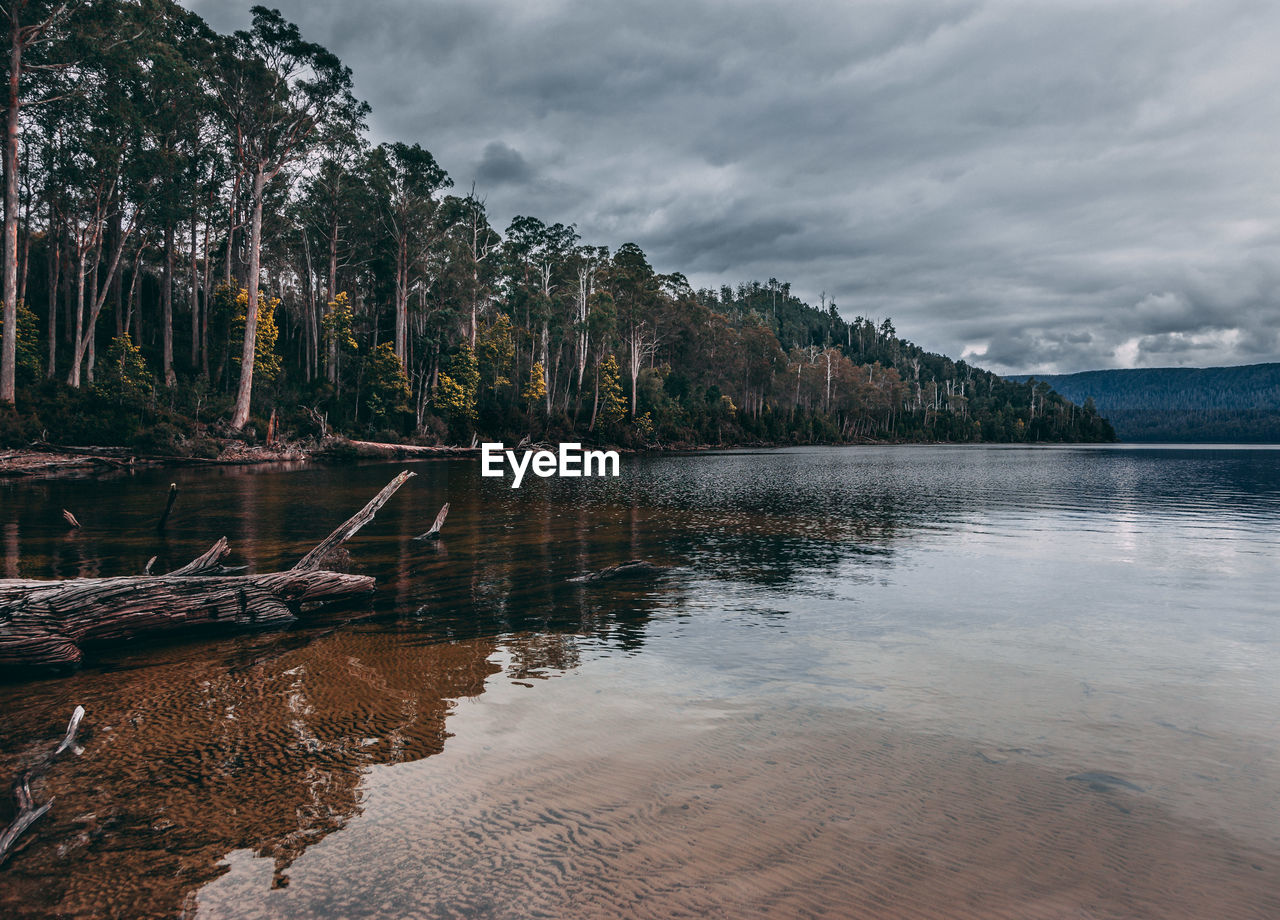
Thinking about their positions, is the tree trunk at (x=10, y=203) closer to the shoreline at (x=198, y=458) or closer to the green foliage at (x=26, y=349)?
the shoreline at (x=198, y=458)

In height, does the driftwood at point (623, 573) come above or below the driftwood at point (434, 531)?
below

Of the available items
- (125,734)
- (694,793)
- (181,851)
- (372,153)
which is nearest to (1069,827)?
(694,793)

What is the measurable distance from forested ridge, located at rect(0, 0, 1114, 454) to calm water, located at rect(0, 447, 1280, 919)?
122 feet

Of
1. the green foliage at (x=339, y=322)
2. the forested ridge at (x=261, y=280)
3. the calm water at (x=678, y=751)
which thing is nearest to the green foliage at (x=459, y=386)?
the forested ridge at (x=261, y=280)

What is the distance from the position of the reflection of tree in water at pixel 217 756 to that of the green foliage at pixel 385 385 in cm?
5325

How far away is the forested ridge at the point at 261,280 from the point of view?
132ft

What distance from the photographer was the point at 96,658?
8.25m

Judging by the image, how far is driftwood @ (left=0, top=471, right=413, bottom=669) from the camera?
7684mm

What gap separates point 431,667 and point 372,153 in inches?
2567

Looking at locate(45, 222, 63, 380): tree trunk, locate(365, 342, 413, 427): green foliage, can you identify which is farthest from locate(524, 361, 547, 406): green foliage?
locate(45, 222, 63, 380): tree trunk

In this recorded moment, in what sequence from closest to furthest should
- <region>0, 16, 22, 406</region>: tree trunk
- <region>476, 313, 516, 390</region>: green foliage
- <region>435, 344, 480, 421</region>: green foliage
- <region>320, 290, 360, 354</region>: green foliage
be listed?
<region>0, 16, 22, 406</region>: tree trunk → <region>320, 290, 360, 354</region>: green foliage → <region>435, 344, 480, 421</region>: green foliage → <region>476, 313, 516, 390</region>: green foliage

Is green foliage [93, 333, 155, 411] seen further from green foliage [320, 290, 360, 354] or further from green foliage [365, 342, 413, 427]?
green foliage [365, 342, 413, 427]

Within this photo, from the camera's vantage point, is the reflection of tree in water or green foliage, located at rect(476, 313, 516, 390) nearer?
the reflection of tree in water

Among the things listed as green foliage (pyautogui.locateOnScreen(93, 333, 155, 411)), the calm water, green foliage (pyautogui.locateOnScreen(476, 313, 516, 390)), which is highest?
green foliage (pyautogui.locateOnScreen(476, 313, 516, 390))
